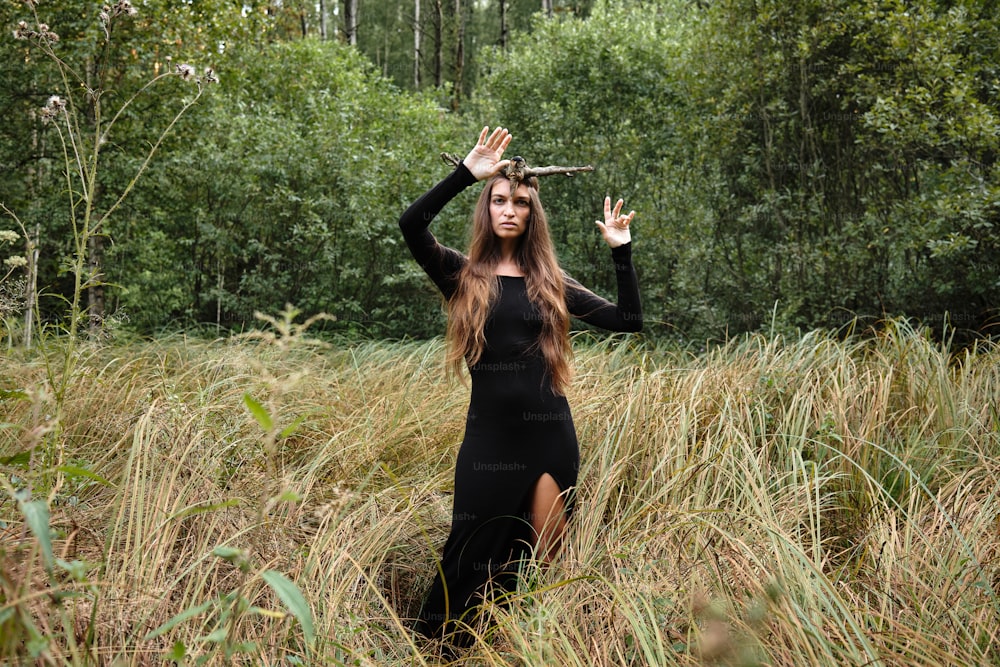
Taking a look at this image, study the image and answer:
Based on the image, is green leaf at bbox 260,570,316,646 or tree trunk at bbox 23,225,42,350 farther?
tree trunk at bbox 23,225,42,350

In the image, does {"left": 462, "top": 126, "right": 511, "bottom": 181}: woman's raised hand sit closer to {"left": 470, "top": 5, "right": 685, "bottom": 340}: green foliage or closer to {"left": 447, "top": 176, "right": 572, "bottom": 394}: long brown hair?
{"left": 447, "top": 176, "right": 572, "bottom": 394}: long brown hair

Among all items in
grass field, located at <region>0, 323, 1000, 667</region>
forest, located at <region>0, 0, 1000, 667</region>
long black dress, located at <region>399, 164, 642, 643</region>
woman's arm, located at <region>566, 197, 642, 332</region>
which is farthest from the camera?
woman's arm, located at <region>566, 197, 642, 332</region>

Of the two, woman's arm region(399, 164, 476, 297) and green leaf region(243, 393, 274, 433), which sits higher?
woman's arm region(399, 164, 476, 297)

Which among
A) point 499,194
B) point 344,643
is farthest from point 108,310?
point 344,643

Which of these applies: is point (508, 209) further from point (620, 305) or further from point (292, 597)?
point (292, 597)

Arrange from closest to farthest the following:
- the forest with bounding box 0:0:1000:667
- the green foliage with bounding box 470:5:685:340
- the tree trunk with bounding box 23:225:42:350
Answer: the forest with bounding box 0:0:1000:667
the tree trunk with bounding box 23:225:42:350
the green foliage with bounding box 470:5:685:340

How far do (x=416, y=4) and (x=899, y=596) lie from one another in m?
21.2

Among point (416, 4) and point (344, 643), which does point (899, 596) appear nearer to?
point (344, 643)

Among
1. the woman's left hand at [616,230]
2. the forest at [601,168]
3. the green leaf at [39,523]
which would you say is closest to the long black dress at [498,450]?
the woman's left hand at [616,230]

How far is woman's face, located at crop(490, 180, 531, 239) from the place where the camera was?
2.72 metres

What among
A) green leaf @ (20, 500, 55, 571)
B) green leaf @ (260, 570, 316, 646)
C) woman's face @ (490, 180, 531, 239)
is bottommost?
green leaf @ (260, 570, 316, 646)

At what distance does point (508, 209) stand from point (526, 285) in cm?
29

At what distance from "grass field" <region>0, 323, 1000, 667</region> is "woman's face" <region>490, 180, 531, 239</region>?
1.01 metres

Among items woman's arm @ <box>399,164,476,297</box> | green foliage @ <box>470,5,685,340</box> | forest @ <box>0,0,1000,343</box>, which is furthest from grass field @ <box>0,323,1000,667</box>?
green foliage @ <box>470,5,685,340</box>
